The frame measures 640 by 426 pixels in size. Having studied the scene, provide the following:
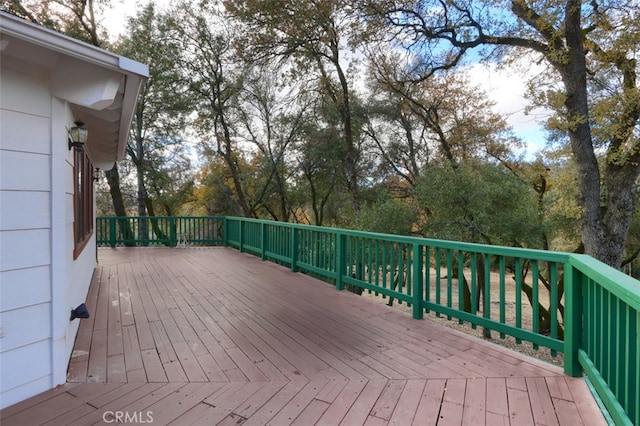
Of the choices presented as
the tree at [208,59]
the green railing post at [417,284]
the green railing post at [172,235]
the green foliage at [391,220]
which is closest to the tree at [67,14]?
A: the tree at [208,59]

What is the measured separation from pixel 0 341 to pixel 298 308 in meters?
2.56

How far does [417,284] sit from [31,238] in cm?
322

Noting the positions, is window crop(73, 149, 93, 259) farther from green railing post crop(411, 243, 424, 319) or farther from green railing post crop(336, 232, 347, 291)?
green railing post crop(411, 243, 424, 319)

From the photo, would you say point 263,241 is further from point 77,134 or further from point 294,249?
point 77,134

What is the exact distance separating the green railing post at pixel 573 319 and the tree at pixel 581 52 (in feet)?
19.9

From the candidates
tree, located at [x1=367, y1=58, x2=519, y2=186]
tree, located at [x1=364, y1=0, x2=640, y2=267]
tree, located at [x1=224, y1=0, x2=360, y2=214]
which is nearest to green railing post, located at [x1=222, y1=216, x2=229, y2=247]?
tree, located at [x1=224, y1=0, x2=360, y2=214]

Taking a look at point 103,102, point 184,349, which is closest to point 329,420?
point 184,349

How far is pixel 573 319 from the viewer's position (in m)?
2.29

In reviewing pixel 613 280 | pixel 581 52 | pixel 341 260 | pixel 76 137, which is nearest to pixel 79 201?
pixel 76 137

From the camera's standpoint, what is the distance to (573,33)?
280 inches

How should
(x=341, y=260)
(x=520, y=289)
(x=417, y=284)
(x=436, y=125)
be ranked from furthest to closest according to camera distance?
(x=436, y=125) → (x=341, y=260) → (x=417, y=284) → (x=520, y=289)

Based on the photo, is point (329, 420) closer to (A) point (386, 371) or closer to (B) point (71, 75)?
(A) point (386, 371)

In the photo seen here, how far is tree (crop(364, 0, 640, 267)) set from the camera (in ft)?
22.5

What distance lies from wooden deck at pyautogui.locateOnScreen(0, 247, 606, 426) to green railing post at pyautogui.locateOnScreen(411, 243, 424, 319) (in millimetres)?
129
